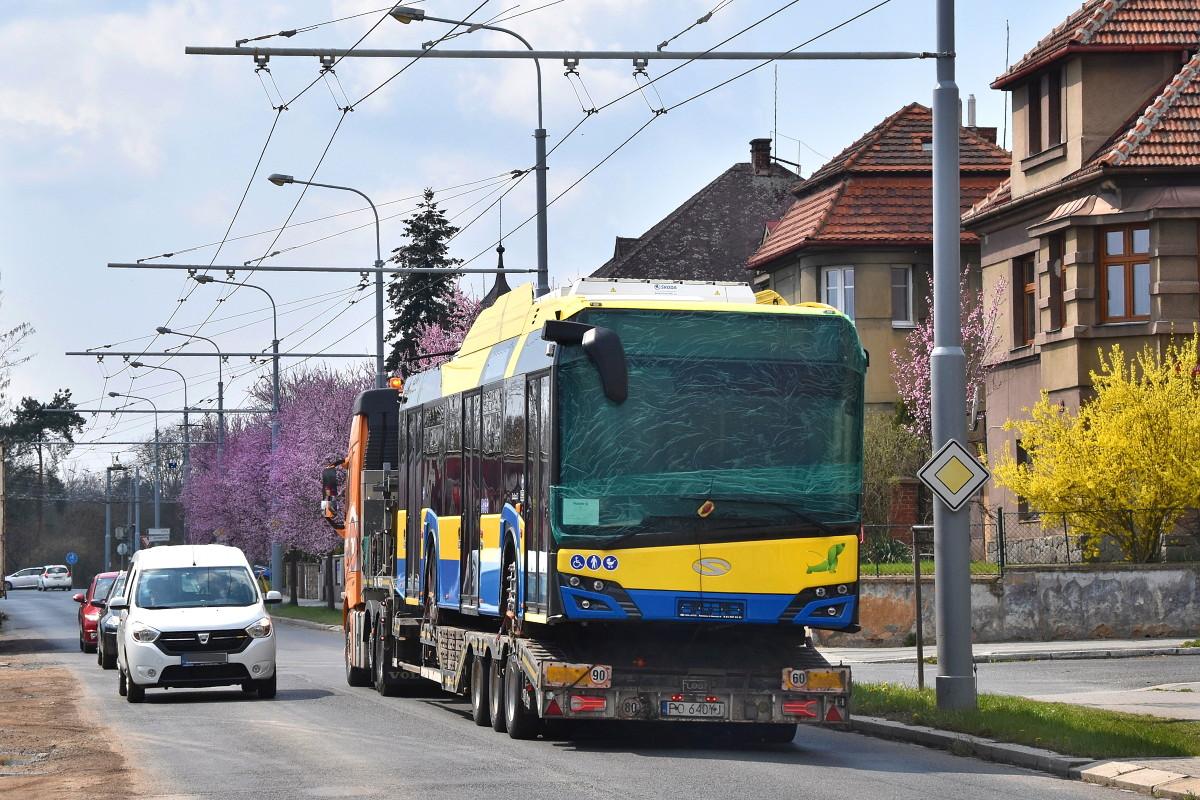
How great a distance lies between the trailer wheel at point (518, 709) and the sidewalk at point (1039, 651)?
439 inches

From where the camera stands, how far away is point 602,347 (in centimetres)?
1512

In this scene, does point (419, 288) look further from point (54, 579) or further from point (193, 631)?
point (54, 579)

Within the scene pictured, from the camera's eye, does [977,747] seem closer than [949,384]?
Yes

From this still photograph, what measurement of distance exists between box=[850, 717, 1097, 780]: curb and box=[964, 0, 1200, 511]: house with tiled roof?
724 inches

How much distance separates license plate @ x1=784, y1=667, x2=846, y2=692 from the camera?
15.3 meters

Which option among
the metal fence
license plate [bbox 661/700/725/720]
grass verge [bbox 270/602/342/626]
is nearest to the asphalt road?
license plate [bbox 661/700/725/720]

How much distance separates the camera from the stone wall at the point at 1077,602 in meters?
30.0

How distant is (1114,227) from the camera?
1380 inches

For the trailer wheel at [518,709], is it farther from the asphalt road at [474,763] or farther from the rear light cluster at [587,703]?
the rear light cluster at [587,703]

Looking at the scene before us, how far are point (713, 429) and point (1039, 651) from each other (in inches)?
537

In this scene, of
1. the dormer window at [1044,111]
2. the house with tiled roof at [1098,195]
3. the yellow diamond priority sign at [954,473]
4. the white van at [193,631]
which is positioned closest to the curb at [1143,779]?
the yellow diamond priority sign at [954,473]

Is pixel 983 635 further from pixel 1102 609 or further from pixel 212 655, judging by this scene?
pixel 212 655

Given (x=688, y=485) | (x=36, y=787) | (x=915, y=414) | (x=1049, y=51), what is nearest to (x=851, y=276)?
(x=915, y=414)

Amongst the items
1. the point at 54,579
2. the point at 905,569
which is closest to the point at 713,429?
the point at 905,569
